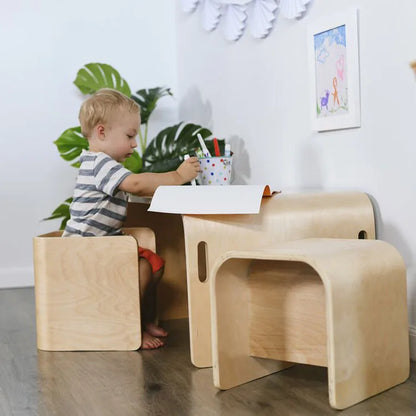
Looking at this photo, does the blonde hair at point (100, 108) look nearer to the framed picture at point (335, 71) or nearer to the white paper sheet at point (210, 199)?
the white paper sheet at point (210, 199)

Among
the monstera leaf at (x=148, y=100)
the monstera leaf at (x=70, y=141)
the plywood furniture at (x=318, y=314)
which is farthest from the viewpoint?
the monstera leaf at (x=148, y=100)

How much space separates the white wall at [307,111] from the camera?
1.66 m

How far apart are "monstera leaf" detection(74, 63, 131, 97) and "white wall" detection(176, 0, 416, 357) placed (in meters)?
0.36

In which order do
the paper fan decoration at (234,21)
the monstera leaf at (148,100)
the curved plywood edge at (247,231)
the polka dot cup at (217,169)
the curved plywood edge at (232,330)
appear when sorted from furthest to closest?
the monstera leaf at (148,100) → the paper fan decoration at (234,21) → the polka dot cup at (217,169) → the curved plywood edge at (247,231) → the curved plywood edge at (232,330)

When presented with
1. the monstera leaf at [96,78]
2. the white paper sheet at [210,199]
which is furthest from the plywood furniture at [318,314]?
the monstera leaf at [96,78]

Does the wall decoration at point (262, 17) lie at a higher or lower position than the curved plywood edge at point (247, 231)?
higher

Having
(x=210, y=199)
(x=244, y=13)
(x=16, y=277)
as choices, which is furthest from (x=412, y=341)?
(x=16, y=277)

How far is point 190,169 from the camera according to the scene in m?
1.85

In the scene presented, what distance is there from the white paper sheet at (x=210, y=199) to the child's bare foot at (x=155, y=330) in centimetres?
49

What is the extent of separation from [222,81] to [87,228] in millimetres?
965

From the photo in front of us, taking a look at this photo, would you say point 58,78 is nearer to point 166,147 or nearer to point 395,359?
point 166,147

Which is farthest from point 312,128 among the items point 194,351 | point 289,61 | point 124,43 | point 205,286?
point 124,43

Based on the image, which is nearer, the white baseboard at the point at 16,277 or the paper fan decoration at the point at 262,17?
the paper fan decoration at the point at 262,17

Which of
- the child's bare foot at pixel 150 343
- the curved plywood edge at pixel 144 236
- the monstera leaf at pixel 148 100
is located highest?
the monstera leaf at pixel 148 100
